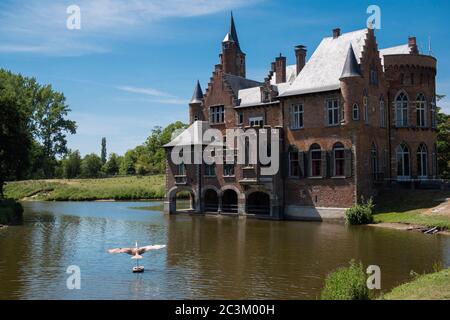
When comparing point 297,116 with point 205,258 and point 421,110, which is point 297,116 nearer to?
point 421,110

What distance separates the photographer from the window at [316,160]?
4003 cm

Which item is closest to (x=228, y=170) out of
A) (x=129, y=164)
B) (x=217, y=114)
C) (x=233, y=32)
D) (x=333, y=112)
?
(x=217, y=114)

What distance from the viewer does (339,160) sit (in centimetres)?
3878

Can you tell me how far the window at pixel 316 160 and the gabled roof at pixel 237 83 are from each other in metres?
11.9

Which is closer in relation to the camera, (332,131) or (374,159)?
(332,131)

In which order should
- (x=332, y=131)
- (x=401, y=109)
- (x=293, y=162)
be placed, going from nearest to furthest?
1. (x=332, y=131)
2. (x=293, y=162)
3. (x=401, y=109)

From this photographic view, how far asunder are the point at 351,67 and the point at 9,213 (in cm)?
2857

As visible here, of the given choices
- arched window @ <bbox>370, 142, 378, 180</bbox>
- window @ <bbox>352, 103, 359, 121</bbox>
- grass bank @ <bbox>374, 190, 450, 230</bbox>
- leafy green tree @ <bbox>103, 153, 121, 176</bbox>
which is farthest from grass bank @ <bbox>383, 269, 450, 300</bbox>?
leafy green tree @ <bbox>103, 153, 121, 176</bbox>

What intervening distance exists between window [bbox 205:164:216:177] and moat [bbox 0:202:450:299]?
956 cm

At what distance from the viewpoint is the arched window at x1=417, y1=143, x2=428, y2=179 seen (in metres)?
43.4

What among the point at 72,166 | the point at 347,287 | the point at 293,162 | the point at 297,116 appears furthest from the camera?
the point at 72,166

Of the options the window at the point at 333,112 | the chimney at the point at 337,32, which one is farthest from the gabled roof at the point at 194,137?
the chimney at the point at 337,32

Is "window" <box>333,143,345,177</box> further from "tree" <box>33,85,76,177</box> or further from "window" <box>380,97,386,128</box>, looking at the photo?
"tree" <box>33,85,76,177</box>

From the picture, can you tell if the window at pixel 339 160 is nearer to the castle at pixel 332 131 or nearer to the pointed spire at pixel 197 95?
the castle at pixel 332 131
